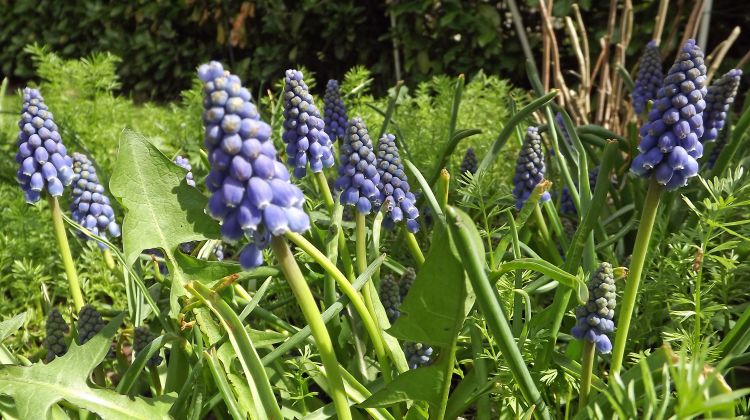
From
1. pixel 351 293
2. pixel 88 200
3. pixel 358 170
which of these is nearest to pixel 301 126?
pixel 358 170

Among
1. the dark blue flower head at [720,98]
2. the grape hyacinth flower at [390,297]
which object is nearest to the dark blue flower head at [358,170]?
the grape hyacinth flower at [390,297]

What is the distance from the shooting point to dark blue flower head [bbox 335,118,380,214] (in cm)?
222

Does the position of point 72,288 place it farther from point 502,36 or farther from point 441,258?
point 502,36

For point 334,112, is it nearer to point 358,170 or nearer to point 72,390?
point 358,170

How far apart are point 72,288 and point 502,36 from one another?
5860 millimetres

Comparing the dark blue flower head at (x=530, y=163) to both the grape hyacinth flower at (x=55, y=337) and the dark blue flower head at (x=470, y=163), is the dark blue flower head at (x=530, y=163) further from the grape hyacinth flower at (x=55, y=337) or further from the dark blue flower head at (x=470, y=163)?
the grape hyacinth flower at (x=55, y=337)

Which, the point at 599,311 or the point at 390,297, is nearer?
the point at 599,311

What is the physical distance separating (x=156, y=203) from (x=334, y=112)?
1039mm

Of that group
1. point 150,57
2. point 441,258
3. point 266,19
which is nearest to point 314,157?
point 441,258

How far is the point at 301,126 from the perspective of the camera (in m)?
2.37

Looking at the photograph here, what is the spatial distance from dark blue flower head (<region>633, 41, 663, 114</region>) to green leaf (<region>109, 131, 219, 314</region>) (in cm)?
250

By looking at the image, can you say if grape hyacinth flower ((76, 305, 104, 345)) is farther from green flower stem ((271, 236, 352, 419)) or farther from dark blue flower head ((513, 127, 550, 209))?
dark blue flower head ((513, 127, 550, 209))

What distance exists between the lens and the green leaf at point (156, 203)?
7.01 feet

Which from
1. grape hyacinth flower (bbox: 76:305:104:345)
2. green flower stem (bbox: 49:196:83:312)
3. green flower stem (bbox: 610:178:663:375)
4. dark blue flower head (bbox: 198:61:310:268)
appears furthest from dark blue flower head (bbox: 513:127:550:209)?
green flower stem (bbox: 49:196:83:312)
